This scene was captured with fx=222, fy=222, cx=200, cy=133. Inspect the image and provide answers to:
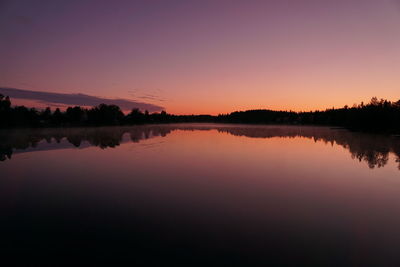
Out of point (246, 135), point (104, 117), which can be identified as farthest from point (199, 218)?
point (104, 117)

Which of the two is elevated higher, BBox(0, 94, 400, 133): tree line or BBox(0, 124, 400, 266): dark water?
BBox(0, 94, 400, 133): tree line

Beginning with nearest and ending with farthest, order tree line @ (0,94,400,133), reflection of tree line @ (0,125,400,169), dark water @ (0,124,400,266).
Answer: dark water @ (0,124,400,266) < reflection of tree line @ (0,125,400,169) < tree line @ (0,94,400,133)

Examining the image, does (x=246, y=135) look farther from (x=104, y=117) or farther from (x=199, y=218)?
(x=104, y=117)

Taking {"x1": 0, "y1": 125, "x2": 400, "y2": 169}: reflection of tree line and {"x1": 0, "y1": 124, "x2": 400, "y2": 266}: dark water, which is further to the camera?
{"x1": 0, "y1": 125, "x2": 400, "y2": 169}: reflection of tree line

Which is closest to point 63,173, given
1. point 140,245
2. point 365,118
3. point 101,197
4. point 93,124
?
point 101,197

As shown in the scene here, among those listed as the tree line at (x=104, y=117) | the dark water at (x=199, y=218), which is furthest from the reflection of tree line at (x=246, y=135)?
the tree line at (x=104, y=117)

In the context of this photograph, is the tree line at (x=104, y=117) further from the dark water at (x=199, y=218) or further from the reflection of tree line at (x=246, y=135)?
the dark water at (x=199, y=218)

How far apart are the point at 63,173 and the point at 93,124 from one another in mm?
151872

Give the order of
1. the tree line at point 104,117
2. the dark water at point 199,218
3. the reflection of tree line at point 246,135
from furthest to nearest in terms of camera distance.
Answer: the tree line at point 104,117 → the reflection of tree line at point 246,135 → the dark water at point 199,218

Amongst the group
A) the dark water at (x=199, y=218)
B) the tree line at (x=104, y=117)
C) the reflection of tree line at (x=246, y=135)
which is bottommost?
the dark water at (x=199, y=218)

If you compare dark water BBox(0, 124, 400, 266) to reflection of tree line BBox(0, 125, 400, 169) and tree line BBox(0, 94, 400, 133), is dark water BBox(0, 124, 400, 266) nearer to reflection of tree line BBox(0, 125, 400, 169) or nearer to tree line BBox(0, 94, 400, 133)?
A: reflection of tree line BBox(0, 125, 400, 169)

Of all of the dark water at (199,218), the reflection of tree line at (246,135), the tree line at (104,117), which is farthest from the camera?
the tree line at (104,117)

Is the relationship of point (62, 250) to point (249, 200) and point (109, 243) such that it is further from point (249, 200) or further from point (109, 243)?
point (249, 200)

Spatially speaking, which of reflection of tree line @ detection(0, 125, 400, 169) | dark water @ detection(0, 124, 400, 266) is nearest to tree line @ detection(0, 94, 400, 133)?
reflection of tree line @ detection(0, 125, 400, 169)
